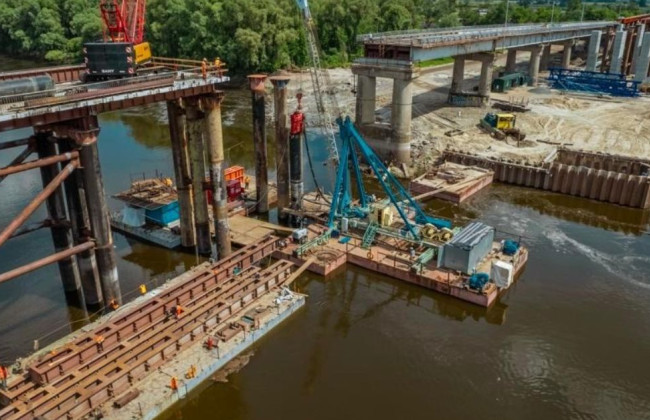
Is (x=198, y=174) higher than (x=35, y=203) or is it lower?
lower

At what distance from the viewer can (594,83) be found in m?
79.3

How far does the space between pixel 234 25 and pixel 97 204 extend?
69.5m

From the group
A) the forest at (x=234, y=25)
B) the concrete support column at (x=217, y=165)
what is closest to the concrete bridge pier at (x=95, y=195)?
the concrete support column at (x=217, y=165)

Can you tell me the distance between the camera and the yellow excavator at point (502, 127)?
56781 millimetres

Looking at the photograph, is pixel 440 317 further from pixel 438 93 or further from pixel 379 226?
pixel 438 93

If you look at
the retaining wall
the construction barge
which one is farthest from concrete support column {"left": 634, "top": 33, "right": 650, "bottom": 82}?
the construction barge

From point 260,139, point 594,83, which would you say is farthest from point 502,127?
point 594,83

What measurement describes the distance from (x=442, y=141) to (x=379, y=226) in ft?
79.6

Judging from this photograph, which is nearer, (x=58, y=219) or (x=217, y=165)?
(x=58, y=219)

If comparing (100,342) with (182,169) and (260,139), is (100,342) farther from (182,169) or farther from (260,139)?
(260,139)

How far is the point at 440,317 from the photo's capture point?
96.7ft

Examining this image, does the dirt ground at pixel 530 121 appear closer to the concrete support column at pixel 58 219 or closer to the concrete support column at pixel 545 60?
the concrete support column at pixel 545 60

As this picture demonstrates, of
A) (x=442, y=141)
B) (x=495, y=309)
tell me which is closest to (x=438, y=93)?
(x=442, y=141)

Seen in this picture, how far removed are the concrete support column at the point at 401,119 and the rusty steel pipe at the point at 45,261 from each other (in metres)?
32.1
